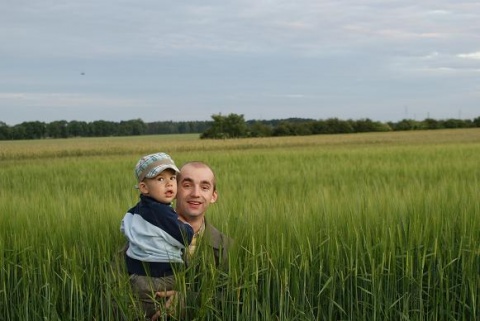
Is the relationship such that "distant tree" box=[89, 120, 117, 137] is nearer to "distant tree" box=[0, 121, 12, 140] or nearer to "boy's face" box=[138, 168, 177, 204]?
"distant tree" box=[0, 121, 12, 140]

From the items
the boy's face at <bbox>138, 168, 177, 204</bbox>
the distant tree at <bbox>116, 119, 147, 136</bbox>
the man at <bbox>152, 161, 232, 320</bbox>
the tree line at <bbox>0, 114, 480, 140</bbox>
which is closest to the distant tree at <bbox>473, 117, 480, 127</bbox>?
the tree line at <bbox>0, 114, 480, 140</bbox>

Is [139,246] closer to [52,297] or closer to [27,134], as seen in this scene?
[52,297]

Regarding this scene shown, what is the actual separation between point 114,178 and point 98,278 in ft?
22.0

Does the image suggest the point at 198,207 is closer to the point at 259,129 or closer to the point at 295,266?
the point at 295,266

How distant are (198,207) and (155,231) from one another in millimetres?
233

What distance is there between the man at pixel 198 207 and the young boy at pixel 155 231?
0.22ft

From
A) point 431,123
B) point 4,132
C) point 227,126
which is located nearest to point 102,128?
point 4,132

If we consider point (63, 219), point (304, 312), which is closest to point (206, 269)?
point (304, 312)

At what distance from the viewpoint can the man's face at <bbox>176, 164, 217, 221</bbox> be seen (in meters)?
2.67

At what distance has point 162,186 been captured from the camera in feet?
8.48

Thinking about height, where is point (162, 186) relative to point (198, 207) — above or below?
above

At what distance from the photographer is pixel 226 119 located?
4834 centimetres

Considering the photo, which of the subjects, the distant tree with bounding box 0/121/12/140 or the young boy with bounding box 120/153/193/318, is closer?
the young boy with bounding box 120/153/193/318

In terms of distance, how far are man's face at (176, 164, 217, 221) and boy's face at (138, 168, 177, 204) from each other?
7cm
